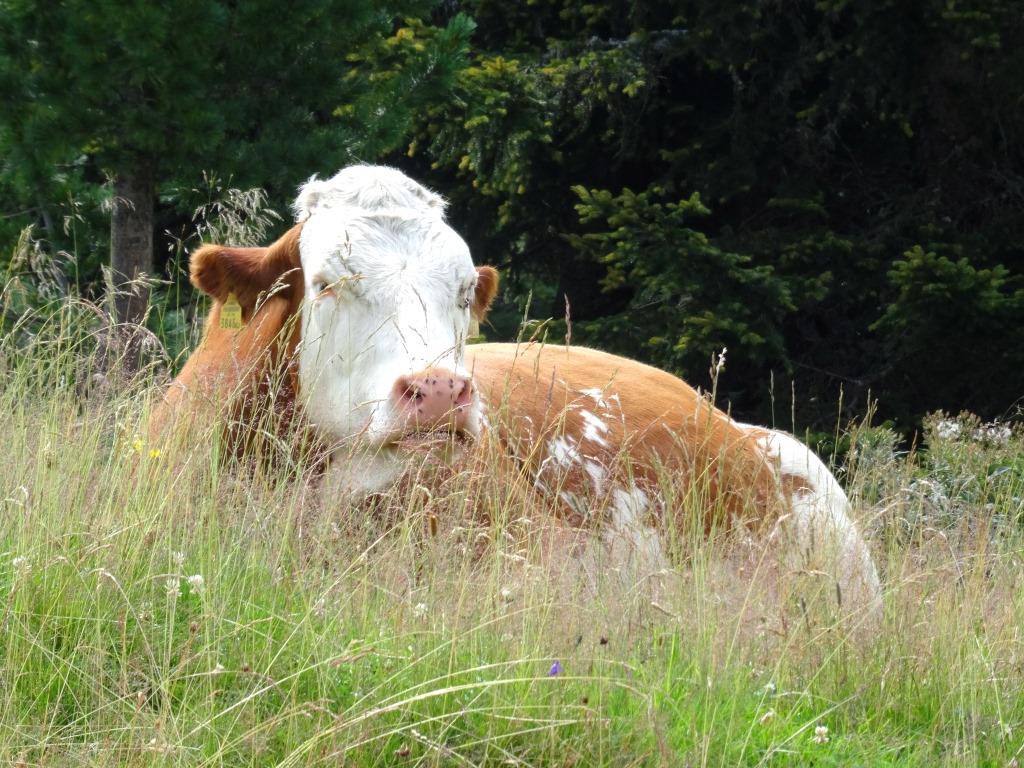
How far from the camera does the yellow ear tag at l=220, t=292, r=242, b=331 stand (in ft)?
16.2

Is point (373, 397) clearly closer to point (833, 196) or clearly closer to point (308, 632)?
point (308, 632)

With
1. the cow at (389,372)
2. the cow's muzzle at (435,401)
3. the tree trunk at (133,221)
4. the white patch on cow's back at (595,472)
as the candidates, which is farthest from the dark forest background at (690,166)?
the cow's muzzle at (435,401)

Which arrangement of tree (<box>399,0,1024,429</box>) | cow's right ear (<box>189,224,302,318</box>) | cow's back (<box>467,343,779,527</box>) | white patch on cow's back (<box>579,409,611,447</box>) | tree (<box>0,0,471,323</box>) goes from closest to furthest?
cow's right ear (<box>189,224,302,318</box>) → cow's back (<box>467,343,779,527</box>) → white patch on cow's back (<box>579,409,611,447</box>) → tree (<box>0,0,471,323</box>) → tree (<box>399,0,1024,429</box>)

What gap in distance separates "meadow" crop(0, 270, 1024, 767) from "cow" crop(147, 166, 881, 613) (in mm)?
371

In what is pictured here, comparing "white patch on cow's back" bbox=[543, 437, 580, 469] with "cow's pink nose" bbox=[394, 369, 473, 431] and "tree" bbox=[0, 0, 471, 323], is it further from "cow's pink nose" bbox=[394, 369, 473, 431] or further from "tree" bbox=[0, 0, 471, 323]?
"tree" bbox=[0, 0, 471, 323]

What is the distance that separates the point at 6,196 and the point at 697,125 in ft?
20.7

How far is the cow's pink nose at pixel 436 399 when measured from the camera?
400cm

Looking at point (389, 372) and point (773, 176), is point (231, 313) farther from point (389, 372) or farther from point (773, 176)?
point (773, 176)

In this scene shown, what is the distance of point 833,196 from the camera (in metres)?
11.7

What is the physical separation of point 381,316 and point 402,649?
6.28 feet

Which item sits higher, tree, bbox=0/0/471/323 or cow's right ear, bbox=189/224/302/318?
tree, bbox=0/0/471/323

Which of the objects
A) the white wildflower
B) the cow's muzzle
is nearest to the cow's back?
the cow's muzzle

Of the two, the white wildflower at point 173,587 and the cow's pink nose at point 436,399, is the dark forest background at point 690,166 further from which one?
the white wildflower at point 173,587

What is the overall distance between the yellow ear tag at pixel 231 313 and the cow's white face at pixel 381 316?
38 cm
